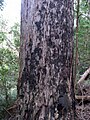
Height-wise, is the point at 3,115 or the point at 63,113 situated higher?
the point at 63,113

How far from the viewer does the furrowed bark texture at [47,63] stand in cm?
216

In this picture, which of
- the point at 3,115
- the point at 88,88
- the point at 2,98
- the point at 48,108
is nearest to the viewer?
the point at 48,108

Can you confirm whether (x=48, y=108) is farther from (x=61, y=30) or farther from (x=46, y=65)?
(x=61, y=30)

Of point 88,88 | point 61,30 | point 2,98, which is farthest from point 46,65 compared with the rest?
point 88,88

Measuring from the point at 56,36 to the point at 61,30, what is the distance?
0.08 metres

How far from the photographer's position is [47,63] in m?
2.17

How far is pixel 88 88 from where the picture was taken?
7160 mm

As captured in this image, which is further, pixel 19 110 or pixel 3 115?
pixel 3 115

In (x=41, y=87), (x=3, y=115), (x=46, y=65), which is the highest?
(x=46, y=65)

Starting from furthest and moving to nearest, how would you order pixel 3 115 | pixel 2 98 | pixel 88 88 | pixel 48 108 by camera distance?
pixel 88 88
pixel 2 98
pixel 3 115
pixel 48 108

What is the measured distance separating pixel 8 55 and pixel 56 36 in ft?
17.2

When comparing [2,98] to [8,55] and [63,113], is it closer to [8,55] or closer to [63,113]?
[8,55]

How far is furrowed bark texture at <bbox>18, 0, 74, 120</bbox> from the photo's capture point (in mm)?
2162

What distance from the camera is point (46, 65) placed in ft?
7.11
